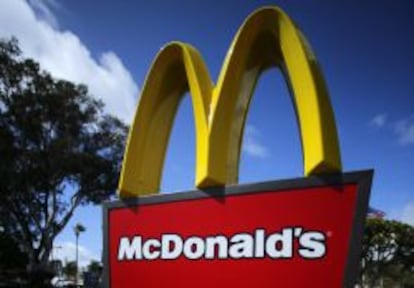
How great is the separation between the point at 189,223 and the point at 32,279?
26.5 m

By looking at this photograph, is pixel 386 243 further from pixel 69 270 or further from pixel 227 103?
pixel 69 270

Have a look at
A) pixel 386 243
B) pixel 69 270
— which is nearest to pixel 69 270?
pixel 69 270

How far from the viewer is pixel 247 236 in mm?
7734

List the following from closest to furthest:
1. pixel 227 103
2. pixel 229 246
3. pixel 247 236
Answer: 1. pixel 247 236
2. pixel 229 246
3. pixel 227 103

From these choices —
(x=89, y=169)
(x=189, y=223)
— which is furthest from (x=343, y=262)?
(x=89, y=169)

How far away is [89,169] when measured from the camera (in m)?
29.6

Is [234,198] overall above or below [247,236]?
above

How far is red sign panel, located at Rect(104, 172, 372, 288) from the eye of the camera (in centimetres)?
695

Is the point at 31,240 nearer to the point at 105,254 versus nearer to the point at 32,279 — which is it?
the point at 32,279

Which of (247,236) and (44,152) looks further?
(44,152)

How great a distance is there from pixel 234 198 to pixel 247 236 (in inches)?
23.0

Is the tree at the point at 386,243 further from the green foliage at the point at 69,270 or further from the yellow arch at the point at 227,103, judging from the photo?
the green foliage at the point at 69,270

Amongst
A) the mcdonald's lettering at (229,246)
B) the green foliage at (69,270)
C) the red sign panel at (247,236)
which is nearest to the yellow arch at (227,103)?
the red sign panel at (247,236)

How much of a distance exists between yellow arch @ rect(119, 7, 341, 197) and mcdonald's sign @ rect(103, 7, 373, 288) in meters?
0.02
